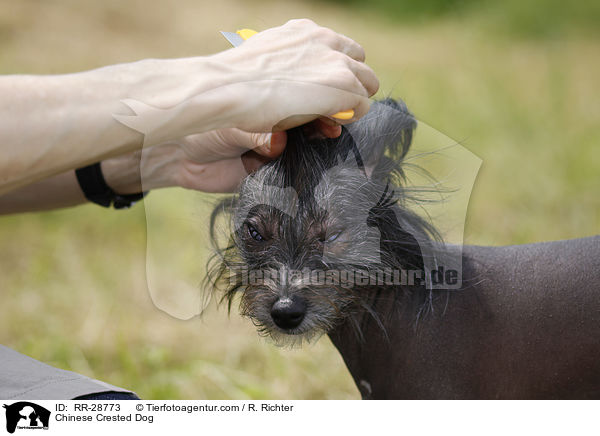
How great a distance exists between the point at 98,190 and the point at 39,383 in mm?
409

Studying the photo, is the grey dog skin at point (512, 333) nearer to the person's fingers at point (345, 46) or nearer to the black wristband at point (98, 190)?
the person's fingers at point (345, 46)

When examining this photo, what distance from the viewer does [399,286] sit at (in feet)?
2.88

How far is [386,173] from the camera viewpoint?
847 mm

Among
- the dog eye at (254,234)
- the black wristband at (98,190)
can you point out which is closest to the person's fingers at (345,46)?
the dog eye at (254,234)

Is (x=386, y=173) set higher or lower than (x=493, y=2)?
lower

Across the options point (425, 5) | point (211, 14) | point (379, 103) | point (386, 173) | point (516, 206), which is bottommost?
point (386, 173)

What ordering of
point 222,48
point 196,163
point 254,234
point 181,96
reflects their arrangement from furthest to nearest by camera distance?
point 222,48, point 196,163, point 254,234, point 181,96

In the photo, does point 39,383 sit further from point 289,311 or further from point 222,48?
point 222,48

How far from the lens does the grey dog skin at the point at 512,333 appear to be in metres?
0.84

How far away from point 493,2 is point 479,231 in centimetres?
412

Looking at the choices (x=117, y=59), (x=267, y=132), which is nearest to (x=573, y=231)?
(x=267, y=132)
